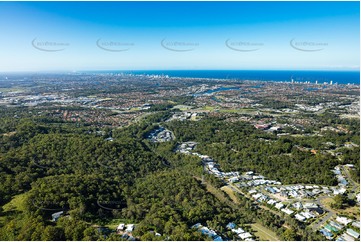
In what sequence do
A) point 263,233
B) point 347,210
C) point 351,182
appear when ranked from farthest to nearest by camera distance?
1. point 351,182
2. point 347,210
3. point 263,233

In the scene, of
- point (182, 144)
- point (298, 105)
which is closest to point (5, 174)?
point (182, 144)

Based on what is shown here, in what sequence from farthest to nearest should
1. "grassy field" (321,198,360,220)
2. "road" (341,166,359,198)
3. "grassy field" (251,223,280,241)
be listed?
"road" (341,166,359,198), "grassy field" (321,198,360,220), "grassy field" (251,223,280,241)

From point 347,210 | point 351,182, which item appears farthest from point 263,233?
point 351,182

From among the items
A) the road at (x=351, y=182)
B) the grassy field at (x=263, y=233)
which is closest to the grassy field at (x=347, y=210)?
the road at (x=351, y=182)

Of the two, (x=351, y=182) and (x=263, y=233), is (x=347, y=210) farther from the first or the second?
(x=263, y=233)

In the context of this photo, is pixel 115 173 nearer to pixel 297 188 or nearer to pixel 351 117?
pixel 297 188

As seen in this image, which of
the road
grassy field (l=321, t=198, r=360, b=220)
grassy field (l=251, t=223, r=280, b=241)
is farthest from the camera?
the road

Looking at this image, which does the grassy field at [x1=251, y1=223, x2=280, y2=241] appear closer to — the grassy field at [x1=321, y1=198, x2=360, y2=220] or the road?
the grassy field at [x1=321, y1=198, x2=360, y2=220]

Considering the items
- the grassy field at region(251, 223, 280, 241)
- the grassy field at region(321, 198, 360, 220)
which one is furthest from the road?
the grassy field at region(251, 223, 280, 241)
